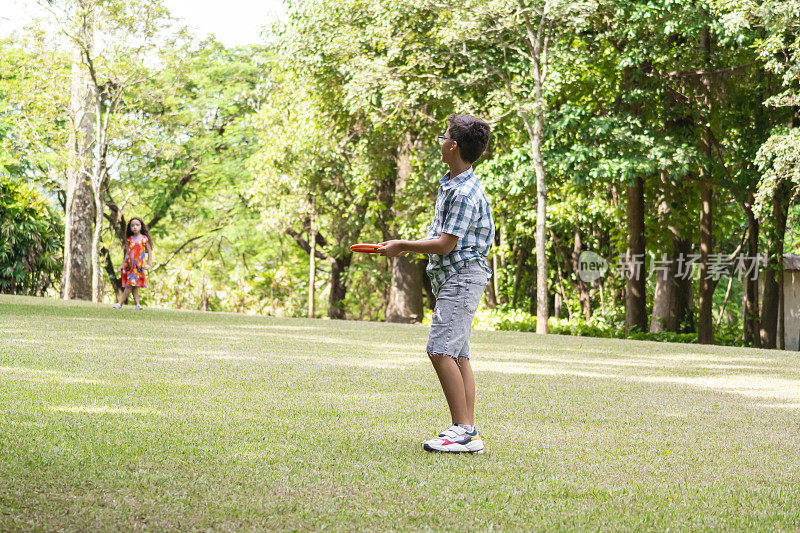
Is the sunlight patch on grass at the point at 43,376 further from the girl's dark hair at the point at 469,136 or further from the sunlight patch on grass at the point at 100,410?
the girl's dark hair at the point at 469,136

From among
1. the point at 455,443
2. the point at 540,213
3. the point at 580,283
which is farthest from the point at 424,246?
the point at 580,283

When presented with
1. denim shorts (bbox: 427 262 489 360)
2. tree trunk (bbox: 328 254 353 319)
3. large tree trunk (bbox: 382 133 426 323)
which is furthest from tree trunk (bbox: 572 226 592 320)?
denim shorts (bbox: 427 262 489 360)

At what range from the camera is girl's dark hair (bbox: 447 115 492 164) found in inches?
179

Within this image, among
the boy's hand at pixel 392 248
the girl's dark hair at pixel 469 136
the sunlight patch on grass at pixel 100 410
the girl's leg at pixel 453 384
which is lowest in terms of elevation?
the sunlight patch on grass at pixel 100 410

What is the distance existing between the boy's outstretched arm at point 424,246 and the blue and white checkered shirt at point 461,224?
0.14 feet

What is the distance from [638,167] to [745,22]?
9.69ft

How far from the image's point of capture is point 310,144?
74.5ft

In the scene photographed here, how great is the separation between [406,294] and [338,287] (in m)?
6.95

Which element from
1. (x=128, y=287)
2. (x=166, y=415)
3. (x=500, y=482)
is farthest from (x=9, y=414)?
(x=128, y=287)

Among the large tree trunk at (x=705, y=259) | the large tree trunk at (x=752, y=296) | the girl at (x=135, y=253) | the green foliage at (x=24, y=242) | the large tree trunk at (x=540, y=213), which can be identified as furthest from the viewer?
the green foliage at (x=24, y=242)

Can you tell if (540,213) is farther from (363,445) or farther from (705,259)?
Result: (363,445)

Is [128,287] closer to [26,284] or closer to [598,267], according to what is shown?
[26,284]

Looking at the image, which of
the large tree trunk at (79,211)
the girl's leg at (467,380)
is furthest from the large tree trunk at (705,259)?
the large tree trunk at (79,211)

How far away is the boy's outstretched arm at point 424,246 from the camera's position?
4277 mm
